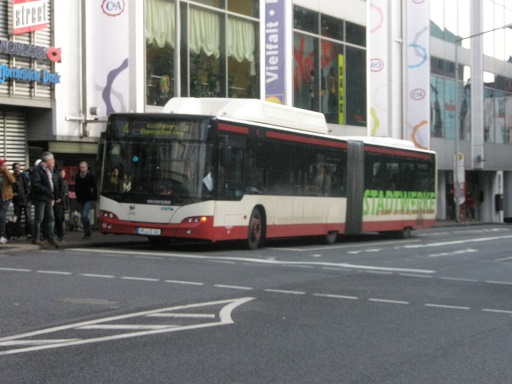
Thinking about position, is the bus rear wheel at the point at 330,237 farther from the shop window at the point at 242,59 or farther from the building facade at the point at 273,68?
the shop window at the point at 242,59

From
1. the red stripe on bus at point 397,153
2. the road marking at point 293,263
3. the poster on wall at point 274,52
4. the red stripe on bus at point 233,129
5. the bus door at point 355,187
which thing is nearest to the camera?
the road marking at point 293,263

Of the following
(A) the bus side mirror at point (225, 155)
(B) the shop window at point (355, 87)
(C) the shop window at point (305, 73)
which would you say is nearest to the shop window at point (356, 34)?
(B) the shop window at point (355, 87)

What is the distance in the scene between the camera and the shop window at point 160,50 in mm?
29844

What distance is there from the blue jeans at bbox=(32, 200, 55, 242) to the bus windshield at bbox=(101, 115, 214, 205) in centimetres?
134

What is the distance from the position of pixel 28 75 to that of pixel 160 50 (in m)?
6.06

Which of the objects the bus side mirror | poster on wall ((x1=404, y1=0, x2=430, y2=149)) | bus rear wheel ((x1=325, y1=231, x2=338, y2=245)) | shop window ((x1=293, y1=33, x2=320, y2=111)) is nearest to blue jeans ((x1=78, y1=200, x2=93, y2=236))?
the bus side mirror

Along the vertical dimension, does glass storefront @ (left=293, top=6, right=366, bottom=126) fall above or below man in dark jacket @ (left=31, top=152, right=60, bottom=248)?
above

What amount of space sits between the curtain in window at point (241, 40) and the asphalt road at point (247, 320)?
1617 centimetres

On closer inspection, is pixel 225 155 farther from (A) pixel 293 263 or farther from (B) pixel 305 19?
(B) pixel 305 19

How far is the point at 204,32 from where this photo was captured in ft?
107

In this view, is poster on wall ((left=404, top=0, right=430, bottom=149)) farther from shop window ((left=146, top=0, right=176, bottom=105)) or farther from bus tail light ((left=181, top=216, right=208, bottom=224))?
bus tail light ((left=181, top=216, right=208, bottom=224))

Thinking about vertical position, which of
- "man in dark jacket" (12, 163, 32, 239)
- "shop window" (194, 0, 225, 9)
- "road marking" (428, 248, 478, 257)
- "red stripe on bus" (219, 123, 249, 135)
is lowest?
"road marking" (428, 248, 478, 257)

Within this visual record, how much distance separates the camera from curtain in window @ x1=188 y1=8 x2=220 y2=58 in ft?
105

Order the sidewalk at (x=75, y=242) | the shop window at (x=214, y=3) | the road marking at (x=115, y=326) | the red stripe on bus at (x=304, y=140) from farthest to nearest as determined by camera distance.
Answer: the shop window at (x=214, y=3)
the red stripe on bus at (x=304, y=140)
the sidewalk at (x=75, y=242)
the road marking at (x=115, y=326)
